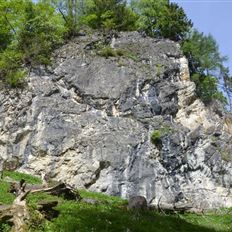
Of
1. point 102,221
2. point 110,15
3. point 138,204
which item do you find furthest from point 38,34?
point 102,221

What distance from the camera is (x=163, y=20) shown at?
164 feet

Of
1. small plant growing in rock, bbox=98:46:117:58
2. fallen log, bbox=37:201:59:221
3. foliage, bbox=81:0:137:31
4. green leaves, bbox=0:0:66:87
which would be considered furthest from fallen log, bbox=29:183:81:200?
foliage, bbox=81:0:137:31

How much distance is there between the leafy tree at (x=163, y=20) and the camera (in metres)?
49.9

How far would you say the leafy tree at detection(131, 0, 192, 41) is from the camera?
164ft

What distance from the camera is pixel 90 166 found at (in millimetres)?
34500

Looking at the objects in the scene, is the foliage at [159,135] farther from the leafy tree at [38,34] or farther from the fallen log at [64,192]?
the fallen log at [64,192]

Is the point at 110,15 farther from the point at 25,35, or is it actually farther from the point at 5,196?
the point at 5,196

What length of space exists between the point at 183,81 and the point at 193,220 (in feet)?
76.1

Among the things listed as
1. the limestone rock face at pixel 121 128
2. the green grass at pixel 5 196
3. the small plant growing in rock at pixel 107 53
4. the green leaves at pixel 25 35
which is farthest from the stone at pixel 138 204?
the small plant growing in rock at pixel 107 53

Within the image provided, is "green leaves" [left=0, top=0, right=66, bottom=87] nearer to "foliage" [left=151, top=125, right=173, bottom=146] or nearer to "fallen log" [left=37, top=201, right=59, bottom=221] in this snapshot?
"foliage" [left=151, top=125, right=173, bottom=146]

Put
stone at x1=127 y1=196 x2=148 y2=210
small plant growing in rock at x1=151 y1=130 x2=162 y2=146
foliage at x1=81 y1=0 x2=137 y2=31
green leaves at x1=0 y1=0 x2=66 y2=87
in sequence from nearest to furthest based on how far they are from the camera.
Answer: stone at x1=127 y1=196 x2=148 y2=210
small plant growing in rock at x1=151 y1=130 x2=162 y2=146
green leaves at x1=0 y1=0 x2=66 y2=87
foliage at x1=81 y1=0 x2=137 y2=31

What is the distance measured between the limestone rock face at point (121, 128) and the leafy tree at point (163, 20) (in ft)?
21.1

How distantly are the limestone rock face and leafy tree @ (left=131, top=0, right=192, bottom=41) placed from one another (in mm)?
6423

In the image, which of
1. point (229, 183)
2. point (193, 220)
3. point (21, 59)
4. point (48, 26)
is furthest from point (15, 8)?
point (193, 220)
